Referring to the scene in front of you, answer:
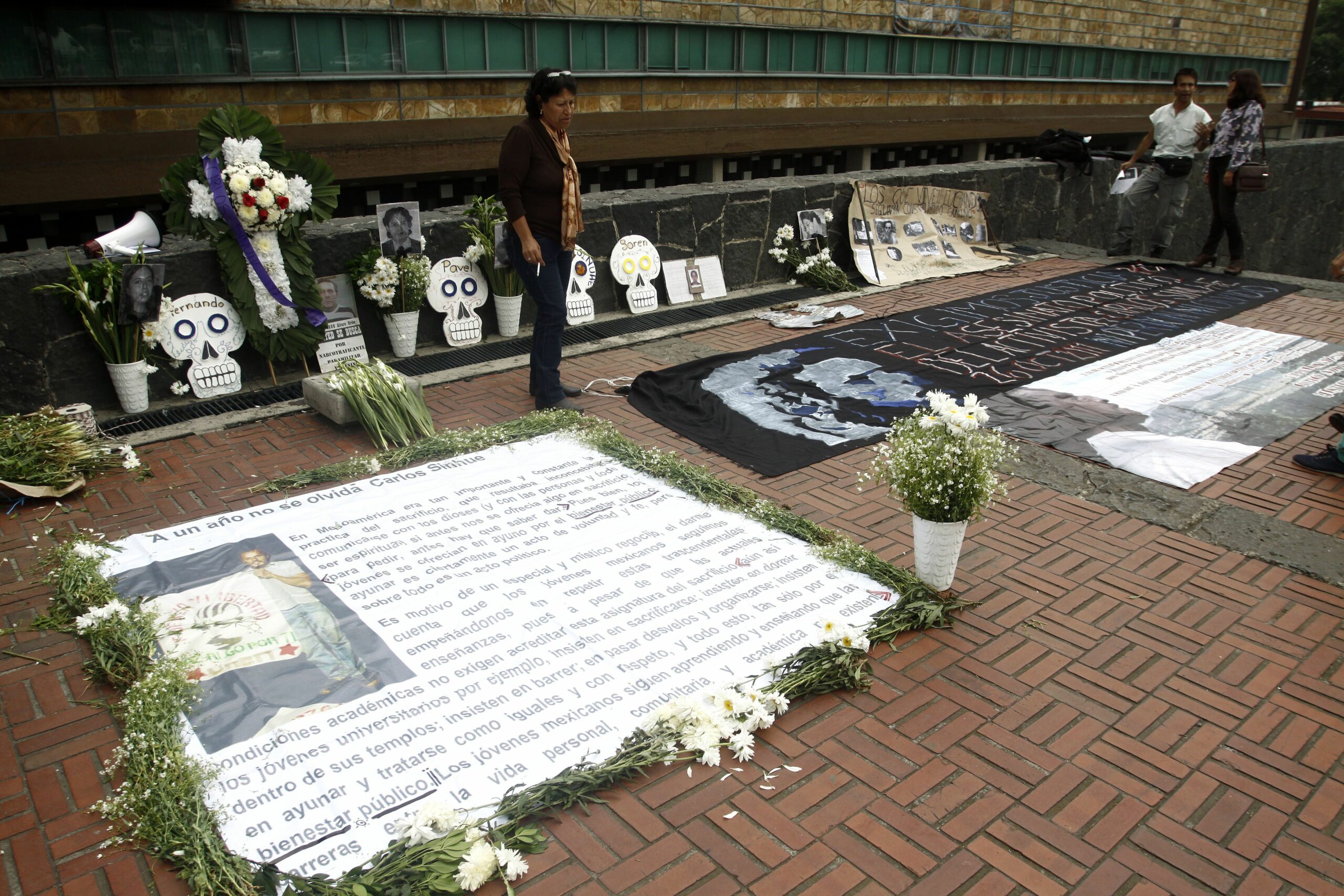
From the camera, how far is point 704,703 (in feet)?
10.2

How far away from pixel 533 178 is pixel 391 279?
4.83 ft

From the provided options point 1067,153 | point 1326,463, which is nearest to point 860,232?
point 1067,153

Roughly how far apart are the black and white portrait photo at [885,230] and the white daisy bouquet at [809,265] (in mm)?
717

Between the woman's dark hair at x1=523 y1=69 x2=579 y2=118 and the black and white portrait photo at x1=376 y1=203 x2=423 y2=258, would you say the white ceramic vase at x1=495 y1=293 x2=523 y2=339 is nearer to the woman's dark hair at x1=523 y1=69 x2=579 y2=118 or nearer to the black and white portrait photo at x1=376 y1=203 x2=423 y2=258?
the black and white portrait photo at x1=376 y1=203 x2=423 y2=258

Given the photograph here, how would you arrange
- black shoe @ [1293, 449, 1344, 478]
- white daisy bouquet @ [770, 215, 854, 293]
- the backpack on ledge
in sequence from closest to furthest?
black shoe @ [1293, 449, 1344, 478] → white daisy bouquet @ [770, 215, 854, 293] → the backpack on ledge

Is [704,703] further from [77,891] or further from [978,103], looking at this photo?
[978,103]

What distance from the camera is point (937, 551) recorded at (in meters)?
3.72

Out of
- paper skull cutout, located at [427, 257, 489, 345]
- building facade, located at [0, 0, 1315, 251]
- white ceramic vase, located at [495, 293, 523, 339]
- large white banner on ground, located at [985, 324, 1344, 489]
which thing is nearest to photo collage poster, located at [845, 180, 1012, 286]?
large white banner on ground, located at [985, 324, 1344, 489]

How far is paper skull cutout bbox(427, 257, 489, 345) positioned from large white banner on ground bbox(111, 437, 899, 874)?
85.9 inches

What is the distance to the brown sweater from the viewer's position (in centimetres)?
512

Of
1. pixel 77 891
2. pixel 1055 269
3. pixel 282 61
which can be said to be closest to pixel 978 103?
pixel 1055 269

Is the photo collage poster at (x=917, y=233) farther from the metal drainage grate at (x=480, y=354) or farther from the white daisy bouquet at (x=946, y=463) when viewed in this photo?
the white daisy bouquet at (x=946, y=463)

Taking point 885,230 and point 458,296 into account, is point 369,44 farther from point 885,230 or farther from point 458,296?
point 885,230

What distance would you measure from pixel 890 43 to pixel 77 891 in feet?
47.4
